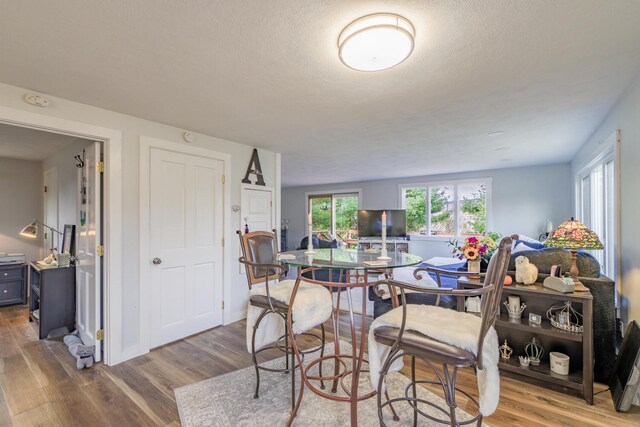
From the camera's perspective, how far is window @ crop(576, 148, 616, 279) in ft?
10.2

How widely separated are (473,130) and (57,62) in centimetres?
374

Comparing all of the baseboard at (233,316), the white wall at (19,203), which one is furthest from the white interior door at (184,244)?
the white wall at (19,203)

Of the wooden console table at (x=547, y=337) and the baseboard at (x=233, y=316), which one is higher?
the wooden console table at (x=547, y=337)

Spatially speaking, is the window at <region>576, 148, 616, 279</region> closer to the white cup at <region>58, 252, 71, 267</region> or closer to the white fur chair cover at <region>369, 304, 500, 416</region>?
the white fur chair cover at <region>369, 304, 500, 416</region>

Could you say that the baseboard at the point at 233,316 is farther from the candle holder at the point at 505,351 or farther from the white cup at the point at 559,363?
the white cup at the point at 559,363

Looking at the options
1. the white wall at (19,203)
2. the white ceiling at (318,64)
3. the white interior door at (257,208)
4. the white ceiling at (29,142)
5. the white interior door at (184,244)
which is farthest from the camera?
the white wall at (19,203)

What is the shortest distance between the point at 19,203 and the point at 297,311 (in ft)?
18.4

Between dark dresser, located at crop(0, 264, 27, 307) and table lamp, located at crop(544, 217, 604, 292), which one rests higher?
table lamp, located at crop(544, 217, 604, 292)

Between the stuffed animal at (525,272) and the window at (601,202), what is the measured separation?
104 cm

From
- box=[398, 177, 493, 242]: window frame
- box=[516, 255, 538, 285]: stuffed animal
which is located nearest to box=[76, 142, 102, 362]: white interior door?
box=[516, 255, 538, 285]: stuffed animal

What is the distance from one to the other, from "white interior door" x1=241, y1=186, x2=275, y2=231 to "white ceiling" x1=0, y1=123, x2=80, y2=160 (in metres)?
2.16

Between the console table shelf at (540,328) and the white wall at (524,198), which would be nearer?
the console table shelf at (540,328)

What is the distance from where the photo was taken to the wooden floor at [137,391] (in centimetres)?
192

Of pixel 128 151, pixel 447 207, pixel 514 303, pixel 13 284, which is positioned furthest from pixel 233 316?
pixel 447 207
